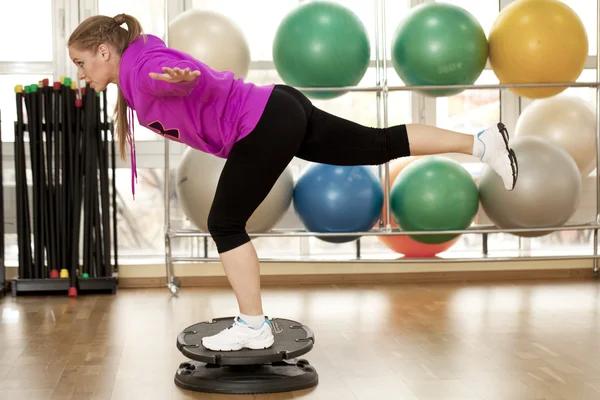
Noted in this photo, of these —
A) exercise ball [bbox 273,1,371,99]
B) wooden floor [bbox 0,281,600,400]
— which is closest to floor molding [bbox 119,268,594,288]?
wooden floor [bbox 0,281,600,400]

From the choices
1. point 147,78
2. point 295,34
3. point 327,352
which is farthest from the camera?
point 295,34

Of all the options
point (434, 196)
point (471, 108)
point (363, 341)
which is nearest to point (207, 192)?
point (434, 196)

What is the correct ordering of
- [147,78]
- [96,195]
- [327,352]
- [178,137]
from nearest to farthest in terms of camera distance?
1. [147,78]
2. [178,137]
3. [327,352]
4. [96,195]

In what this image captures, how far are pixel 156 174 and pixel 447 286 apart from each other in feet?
5.36

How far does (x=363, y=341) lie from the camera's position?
2627 mm

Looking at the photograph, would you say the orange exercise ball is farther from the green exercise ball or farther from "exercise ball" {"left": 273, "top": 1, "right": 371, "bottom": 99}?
"exercise ball" {"left": 273, "top": 1, "right": 371, "bottom": 99}

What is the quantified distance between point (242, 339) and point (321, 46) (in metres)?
1.63

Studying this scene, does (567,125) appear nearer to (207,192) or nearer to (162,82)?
(207,192)

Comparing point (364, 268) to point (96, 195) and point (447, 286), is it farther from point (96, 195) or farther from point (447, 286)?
point (96, 195)

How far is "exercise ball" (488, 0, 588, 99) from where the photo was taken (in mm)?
3330

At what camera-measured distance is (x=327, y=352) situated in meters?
2.46

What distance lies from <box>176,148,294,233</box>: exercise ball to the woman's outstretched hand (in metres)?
1.54

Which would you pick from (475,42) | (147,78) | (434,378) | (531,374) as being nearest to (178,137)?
(147,78)

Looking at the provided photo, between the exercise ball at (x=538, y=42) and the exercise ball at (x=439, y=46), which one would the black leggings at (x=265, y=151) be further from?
the exercise ball at (x=538, y=42)
